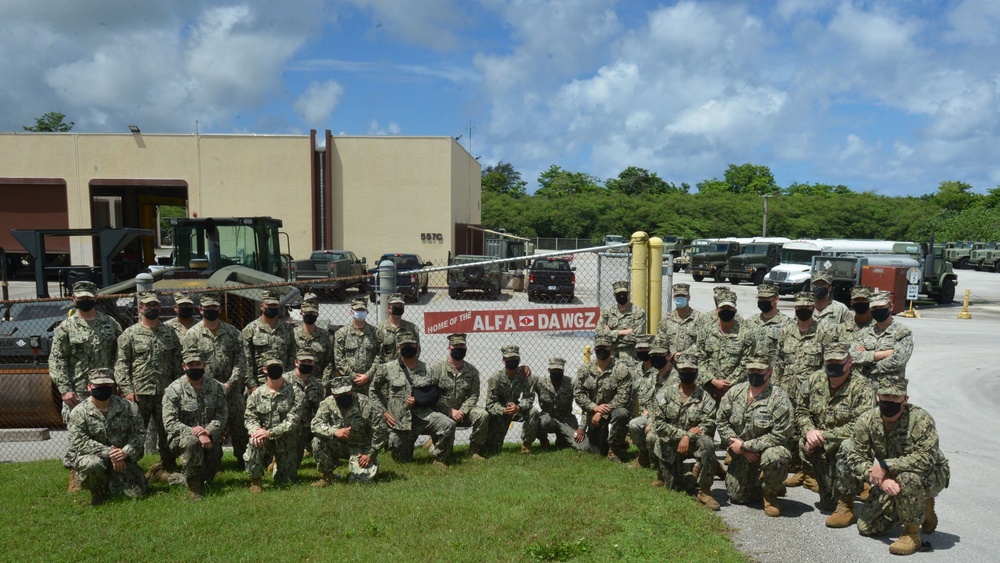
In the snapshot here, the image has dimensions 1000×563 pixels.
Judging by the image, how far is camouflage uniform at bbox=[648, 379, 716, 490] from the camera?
261 inches

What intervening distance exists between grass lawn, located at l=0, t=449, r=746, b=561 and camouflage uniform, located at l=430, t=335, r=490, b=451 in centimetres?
69

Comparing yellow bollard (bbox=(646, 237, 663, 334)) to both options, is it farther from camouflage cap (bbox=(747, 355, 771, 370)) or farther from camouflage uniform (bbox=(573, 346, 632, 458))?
camouflage cap (bbox=(747, 355, 771, 370))

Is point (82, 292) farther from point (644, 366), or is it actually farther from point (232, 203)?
point (232, 203)

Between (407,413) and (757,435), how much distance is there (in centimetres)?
343

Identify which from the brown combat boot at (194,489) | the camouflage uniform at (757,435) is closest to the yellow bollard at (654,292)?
the camouflage uniform at (757,435)

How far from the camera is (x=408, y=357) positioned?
788cm

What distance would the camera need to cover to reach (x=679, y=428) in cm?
683

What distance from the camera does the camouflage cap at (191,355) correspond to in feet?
22.1

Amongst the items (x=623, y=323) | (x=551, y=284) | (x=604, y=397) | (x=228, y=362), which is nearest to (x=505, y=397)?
(x=604, y=397)

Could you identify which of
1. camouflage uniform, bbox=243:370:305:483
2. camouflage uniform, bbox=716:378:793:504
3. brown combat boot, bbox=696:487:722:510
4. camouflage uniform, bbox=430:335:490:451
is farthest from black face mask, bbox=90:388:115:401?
camouflage uniform, bbox=716:378:793:504

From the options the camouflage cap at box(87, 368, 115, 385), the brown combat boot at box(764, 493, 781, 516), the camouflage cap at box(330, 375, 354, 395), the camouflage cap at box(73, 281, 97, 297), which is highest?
the camouflage cap at box(73, 281, 97, 297)

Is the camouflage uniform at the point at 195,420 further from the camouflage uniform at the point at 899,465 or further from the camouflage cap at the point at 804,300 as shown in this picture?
the camouflage cap at the point at 804,300

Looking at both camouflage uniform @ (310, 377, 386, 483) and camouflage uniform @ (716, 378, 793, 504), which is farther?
camouflage uniform @ (310, 377, 386, 483)

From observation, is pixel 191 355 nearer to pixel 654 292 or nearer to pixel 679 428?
pixel 679 428
